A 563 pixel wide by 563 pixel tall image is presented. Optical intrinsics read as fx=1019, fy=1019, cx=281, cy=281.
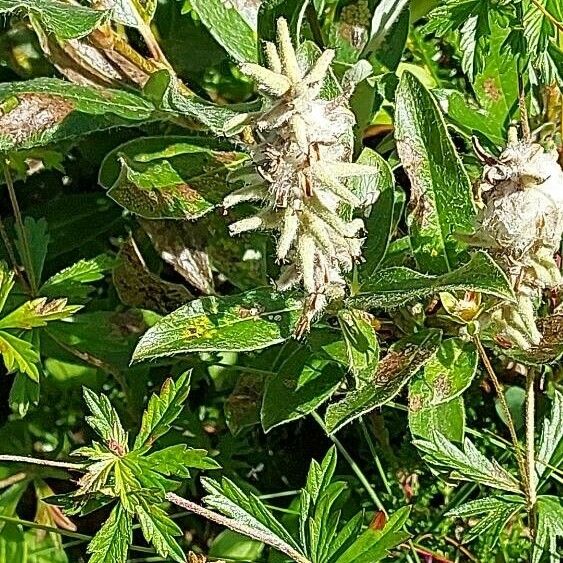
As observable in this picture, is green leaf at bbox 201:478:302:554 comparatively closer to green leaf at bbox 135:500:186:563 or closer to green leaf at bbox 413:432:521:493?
green leaf at bbox 135:500:186:563

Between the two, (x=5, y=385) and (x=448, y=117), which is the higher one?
(x=448, y=117)

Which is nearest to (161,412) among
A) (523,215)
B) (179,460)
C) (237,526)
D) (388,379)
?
(179,460)

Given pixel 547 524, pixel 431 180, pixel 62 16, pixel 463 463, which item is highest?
pixel 62 16

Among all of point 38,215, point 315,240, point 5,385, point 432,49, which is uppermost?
point 315,240

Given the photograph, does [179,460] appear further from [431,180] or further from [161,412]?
[431,180]

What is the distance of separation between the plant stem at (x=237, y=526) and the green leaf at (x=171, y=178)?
344 millimetres

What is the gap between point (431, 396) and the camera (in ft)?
4.02

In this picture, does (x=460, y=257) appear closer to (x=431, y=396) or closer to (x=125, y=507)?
(x=431, y=396)

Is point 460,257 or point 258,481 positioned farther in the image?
point 258,481

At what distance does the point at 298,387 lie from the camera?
4.32 feet

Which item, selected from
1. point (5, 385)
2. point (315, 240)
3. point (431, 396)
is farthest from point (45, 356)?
point (315, 240)

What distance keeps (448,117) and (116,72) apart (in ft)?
1.58

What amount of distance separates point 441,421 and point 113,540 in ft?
1.41

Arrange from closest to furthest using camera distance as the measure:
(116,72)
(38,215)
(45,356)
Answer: (116,72) → (45,356) → (38,215)
